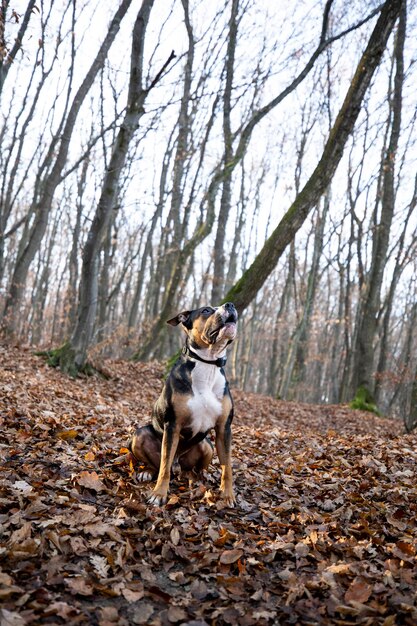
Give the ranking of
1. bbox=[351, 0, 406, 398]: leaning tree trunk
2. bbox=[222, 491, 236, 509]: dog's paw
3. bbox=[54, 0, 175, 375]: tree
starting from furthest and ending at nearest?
bbox=[351, 0, 406, 398]: leaning tree trunk
bbox=[54, 0, 175, 375]: tree
bbox=[222, 491, 236, 509]: dog's paw

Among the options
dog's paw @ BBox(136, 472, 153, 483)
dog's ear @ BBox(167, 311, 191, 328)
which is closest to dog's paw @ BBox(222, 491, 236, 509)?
dog's paw @ BBox(136, 472, 153, 483)

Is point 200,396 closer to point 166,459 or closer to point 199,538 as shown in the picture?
point 166,459

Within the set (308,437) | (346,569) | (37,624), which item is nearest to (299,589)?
(346,569)

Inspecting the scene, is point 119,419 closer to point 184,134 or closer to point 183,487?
point 183,487

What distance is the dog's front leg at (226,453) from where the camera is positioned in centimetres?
436

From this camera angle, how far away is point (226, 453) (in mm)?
4398

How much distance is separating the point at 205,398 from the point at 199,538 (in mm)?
1153

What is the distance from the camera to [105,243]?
19.9 metres

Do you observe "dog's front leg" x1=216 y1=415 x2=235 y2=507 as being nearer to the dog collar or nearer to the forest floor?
the forest floor

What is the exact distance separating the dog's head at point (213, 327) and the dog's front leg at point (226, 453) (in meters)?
0.76

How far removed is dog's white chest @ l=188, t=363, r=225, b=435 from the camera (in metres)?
4.24

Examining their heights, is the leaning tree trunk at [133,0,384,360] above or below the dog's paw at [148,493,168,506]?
above

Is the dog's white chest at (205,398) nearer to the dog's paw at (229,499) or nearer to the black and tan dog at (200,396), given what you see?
the black and tan dog at (200,396)

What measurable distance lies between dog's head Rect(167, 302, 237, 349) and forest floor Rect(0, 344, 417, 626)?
1480 millimetres
